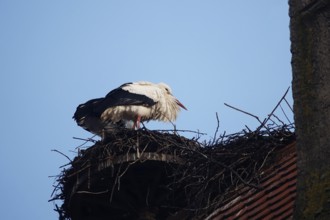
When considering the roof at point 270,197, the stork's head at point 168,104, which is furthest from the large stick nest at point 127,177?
the roof at point 270,197

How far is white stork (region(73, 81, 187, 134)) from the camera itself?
12336 mm

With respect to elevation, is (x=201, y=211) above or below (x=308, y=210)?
above

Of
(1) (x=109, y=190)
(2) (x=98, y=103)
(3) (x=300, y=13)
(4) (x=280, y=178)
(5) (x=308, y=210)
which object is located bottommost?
(5) (x=308, y=210)

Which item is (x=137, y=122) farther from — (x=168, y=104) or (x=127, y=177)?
(x=127, y=177)

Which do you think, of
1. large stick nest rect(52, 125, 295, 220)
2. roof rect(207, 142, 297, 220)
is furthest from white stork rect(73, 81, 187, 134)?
roof rect(207, 142, 297, 220)

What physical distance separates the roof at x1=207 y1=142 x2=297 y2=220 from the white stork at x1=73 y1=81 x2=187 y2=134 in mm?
6111

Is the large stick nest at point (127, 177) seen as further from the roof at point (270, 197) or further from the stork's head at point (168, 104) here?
the roof at point (270, 197)

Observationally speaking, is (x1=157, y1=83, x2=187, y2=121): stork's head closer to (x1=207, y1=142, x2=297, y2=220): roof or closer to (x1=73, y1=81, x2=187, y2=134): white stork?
(x1=73, y1=81, x2=187, y2=134): white stork

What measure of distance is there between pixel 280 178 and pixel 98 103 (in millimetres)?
7035

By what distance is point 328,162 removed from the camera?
311 cm

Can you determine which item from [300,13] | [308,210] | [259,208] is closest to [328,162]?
[308,210]

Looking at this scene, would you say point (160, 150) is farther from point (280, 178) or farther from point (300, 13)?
point (300, 13)

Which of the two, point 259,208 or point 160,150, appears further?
point 160,150

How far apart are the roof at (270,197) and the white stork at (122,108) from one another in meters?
6.11
